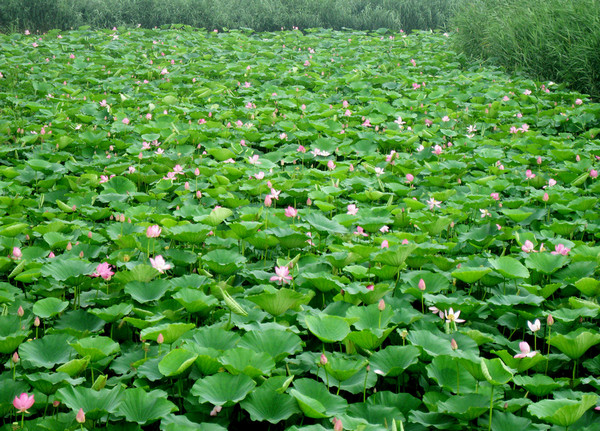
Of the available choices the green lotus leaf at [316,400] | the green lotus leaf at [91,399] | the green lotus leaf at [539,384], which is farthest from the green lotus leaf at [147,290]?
the green lotus leaf at [539,384]

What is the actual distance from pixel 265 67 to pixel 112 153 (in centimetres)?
348

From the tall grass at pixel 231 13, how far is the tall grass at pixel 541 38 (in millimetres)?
3509

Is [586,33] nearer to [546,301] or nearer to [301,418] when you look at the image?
[546,301]

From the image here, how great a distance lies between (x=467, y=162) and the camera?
4.32 metres

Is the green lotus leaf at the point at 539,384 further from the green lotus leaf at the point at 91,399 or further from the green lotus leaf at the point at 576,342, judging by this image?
the green lotus leaf at the point at 91,399

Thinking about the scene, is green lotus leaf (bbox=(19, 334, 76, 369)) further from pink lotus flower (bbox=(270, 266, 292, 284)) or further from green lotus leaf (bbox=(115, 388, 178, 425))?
pink lotus flower (bbox=(270, 266, 292, 284))

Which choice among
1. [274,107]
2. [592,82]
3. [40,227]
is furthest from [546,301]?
[592,82]

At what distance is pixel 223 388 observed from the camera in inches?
67.7

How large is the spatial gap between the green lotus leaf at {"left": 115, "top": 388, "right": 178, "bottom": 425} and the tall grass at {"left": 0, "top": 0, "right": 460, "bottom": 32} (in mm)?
10375

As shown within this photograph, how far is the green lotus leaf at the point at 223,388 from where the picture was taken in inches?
66.4

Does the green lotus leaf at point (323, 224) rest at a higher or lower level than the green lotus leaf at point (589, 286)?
higher

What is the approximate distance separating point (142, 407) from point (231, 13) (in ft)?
35.6

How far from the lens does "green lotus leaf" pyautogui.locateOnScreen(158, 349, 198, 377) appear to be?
175 cm

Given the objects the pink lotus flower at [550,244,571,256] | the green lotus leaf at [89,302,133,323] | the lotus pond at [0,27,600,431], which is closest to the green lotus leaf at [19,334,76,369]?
the lotus pond at [0,27,600,431]
